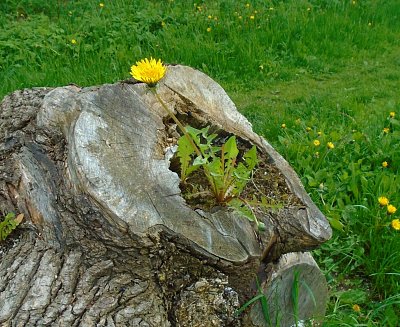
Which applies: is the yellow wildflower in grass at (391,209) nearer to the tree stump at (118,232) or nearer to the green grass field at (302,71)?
the green grass field at (302,71)

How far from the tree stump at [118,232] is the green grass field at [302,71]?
67 cm

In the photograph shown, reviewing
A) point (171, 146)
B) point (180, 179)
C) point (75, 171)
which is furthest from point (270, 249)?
point (75, 171)

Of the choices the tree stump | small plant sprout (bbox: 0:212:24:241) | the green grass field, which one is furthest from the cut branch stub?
small plant sprout (bbox: 0:212:24:241)

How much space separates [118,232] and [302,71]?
355 cm

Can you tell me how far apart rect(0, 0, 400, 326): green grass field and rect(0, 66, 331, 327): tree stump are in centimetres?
67

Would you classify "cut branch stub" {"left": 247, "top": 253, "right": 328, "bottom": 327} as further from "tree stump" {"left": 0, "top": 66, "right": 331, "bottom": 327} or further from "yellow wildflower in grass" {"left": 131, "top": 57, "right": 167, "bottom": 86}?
"yellow wildflower in grass" {"left": 131, "top": 57, "right": 167, "bottom": 86}

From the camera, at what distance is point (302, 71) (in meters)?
5.03

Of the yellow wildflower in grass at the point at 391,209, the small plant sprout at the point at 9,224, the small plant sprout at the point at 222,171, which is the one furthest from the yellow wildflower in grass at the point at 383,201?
the small plant sprout at the point at 9,224

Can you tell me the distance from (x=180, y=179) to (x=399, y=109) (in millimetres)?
2447

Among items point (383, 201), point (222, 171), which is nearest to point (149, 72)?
point (222, 171)

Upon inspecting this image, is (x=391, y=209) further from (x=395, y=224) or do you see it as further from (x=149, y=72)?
(x=149, y=72)

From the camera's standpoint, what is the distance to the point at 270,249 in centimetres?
212

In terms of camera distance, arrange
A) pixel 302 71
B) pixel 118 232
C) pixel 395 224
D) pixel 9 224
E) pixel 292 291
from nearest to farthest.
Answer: pixel 118 232 < pixel 9 224 < pixel 292 291 < pixel 395 224 < pixel 302 71

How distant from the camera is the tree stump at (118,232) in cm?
186
